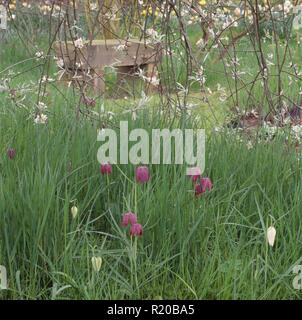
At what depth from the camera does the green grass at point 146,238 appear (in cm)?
152

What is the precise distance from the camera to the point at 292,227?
1799 mm

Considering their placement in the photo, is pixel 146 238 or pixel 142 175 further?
pixel 146 238

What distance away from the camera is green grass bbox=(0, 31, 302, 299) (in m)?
1.52

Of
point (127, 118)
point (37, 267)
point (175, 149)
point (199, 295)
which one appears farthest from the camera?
point (127, 118)

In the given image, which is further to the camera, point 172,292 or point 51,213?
point 51,213

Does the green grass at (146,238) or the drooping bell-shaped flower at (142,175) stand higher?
the drooping bell-shaped flower at (142,175)

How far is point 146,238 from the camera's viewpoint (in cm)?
171

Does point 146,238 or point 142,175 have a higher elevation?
point 142,175

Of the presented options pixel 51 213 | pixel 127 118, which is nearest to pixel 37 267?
pixel 51 213

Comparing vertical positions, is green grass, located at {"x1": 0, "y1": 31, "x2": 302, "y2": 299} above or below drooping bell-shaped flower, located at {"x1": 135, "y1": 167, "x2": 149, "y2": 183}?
below

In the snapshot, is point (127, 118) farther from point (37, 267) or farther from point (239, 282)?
point (239, 282)
